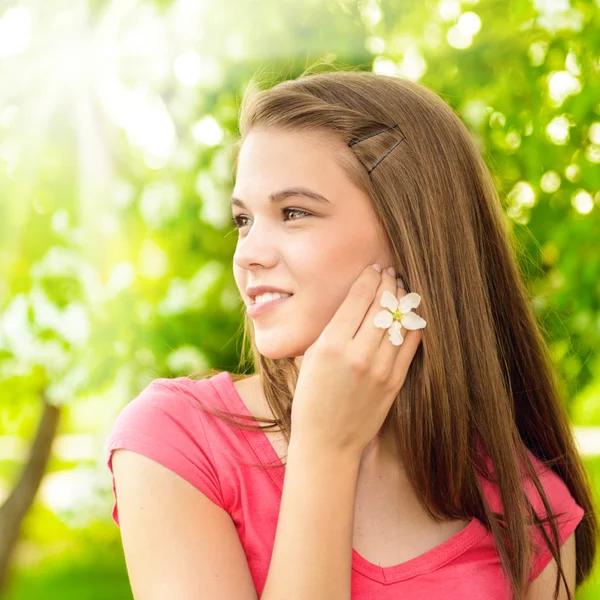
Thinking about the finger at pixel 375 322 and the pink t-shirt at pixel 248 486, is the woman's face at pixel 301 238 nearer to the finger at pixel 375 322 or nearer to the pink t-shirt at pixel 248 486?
the finger at pixel 375 322

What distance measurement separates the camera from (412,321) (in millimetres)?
1970

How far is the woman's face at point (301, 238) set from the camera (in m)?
1.93

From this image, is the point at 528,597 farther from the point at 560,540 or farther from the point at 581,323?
the point at 581,323

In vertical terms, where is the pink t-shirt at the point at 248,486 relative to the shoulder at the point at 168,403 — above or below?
below

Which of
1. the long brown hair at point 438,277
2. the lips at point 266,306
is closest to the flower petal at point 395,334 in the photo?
the long brown hair at point 438,277

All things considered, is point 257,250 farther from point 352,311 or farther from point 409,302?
point 409,302

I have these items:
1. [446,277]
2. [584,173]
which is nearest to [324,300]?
[446,277]

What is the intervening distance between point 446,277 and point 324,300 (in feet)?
1.18

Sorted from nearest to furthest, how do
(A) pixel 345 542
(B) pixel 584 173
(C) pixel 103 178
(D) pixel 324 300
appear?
(A) pixel 345 542
(D) pixel 324 300
(B) pixel 584 173
(C) pixel 103 178

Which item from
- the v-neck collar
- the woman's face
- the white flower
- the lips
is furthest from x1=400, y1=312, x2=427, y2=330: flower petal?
the v-neck collar

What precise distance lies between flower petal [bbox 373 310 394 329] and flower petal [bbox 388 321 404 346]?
16 mm

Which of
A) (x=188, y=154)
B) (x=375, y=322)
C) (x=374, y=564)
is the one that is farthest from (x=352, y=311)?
(x=188, y=154)

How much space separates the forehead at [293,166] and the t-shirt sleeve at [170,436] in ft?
1.81

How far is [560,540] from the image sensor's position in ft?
7.23
